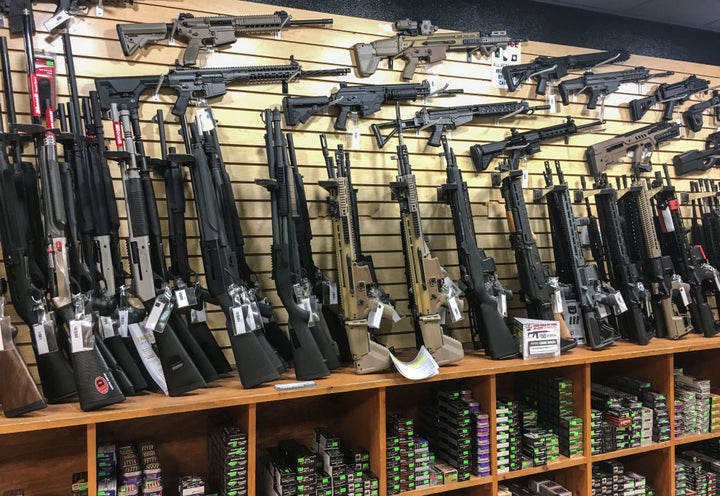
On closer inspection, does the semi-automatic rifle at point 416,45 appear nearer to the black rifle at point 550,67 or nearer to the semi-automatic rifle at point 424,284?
the black rifle at point 550,67

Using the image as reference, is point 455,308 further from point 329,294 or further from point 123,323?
point 123,323

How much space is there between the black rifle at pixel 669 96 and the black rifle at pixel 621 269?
2.71ft

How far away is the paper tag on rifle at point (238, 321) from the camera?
8.23ft

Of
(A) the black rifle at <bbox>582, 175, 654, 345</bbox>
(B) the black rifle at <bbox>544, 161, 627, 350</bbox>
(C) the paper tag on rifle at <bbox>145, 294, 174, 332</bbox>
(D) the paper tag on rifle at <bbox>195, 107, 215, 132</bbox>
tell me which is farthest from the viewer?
(A) the black rifle at <bbox>582, 175, 654, 345</bbox>

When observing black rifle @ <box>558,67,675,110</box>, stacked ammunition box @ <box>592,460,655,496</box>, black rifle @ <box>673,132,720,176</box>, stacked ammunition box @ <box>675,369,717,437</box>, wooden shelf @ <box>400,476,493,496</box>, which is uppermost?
black rifle @ <box>558,67,675,110</box>

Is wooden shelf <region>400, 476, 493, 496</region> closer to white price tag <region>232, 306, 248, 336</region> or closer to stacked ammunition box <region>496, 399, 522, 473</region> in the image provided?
stacked ammunition box <region>496, 399, 522, 473</region>

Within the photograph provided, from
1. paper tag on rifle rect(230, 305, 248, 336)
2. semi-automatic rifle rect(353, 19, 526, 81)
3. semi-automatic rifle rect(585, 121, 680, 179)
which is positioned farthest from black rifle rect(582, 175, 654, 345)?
paper tag on rifle rect(230, 305, 248, 336)

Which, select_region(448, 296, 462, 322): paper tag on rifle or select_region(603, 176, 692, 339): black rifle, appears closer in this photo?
select_region(448, 296, 462, 322): paper tag on rifle

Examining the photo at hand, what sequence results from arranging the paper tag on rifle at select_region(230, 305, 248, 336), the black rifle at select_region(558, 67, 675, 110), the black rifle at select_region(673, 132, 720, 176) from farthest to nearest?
the black rifle at select_region(673, 132, 720, 176)
the black rifle at select_region(558, 67, 675, 110)
the paper tag on rifle at select_region(230, 305, 248, 336)

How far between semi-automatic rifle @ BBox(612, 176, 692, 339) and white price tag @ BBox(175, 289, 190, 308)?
2724 millimetres

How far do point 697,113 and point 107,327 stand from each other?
4.27 metres

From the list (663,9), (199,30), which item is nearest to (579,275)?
(663,9)

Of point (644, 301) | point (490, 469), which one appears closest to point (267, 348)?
point (490, 469)

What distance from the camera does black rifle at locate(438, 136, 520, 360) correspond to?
305cm
